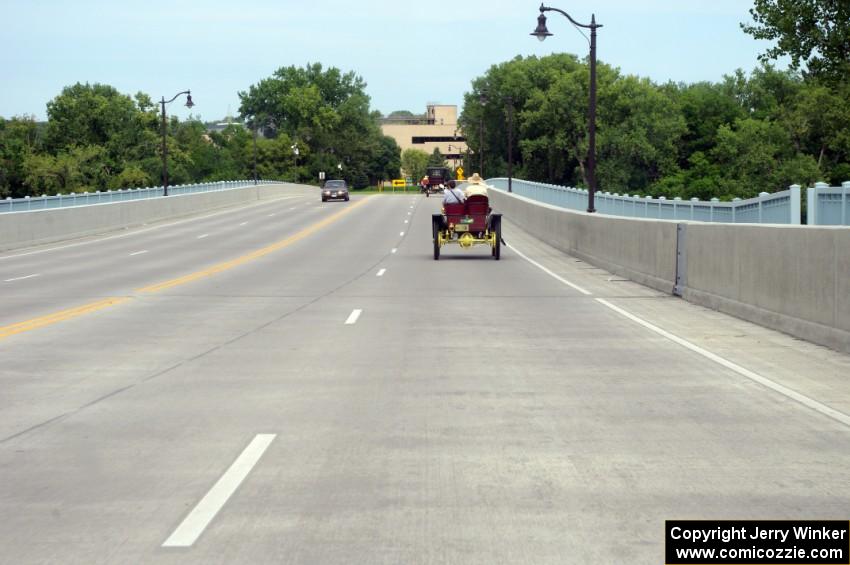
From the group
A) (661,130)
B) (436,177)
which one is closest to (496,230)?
(436,177)

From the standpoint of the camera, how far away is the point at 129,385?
10.3 metres

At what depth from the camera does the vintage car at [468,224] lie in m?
30.7

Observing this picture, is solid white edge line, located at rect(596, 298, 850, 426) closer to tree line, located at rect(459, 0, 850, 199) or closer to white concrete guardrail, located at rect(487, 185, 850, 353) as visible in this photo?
white concrete guardrail, located at rect(487, 185, 850, 353)

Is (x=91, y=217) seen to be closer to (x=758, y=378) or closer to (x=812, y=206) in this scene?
(x=812, y=206)

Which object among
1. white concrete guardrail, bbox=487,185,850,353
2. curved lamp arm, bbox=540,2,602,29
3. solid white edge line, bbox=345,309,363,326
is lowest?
solid white edge line, bbox=345,309,363,326

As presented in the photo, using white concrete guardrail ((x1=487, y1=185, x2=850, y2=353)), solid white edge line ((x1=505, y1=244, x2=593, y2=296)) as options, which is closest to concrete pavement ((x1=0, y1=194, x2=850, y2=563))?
white concrete guardrail ((x1=487, y1=185, x2=850, y2=353))

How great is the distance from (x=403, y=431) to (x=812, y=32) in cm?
4690

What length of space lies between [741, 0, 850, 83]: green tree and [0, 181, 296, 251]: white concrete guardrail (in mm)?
30207

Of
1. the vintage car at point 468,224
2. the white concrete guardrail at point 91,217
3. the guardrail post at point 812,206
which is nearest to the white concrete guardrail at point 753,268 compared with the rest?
the guardrail post at point 812,206

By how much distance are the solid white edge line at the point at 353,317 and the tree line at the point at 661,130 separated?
251 ft

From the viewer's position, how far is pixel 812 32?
Answer: 50000mm

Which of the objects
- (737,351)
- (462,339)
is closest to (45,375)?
(462,339)

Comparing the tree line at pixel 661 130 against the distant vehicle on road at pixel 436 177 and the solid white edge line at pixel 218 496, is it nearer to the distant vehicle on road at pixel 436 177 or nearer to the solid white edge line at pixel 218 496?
the distant vehicle on road at pixel 436 177

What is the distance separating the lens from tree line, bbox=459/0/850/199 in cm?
10388
